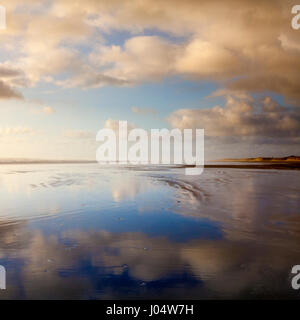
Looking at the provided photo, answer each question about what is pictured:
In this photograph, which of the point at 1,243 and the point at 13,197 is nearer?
the point at 1,243

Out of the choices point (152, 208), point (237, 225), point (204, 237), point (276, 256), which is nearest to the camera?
point (276, 256)

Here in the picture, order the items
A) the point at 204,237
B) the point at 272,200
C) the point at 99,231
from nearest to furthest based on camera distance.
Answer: the point at 204,237, the point at 99,231, the point at 272,200

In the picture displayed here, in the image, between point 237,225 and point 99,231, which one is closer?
point 99,231

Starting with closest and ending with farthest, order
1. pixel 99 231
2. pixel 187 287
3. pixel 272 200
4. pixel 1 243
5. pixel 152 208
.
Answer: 1. pixel 187 287
2. pixel 1 243
3. pixel 99 231
4. pixel 152 208
5. pixel 272 200

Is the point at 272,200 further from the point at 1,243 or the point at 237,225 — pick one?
the point at 1,243

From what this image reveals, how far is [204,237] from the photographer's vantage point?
6.06 m
